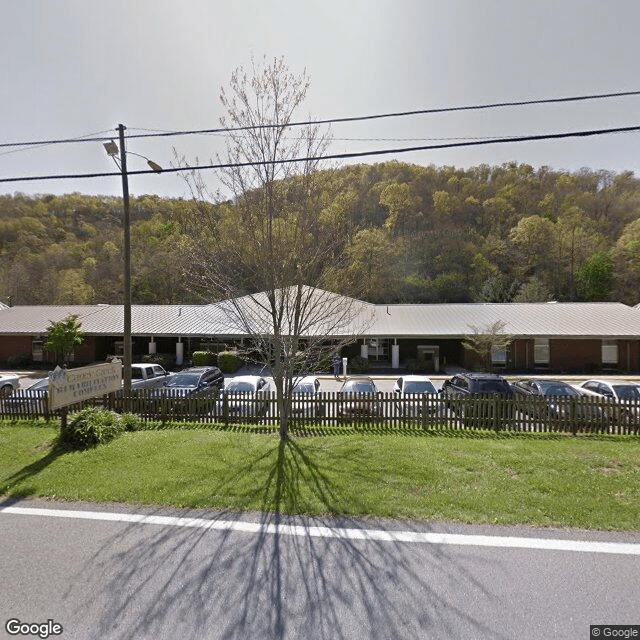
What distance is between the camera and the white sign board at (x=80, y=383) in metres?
8.43

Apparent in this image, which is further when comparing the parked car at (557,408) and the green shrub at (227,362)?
the green shrub at (227,362)

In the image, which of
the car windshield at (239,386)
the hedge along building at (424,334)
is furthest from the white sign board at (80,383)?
the hedge along building at (424,334)

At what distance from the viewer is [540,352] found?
78.3ft

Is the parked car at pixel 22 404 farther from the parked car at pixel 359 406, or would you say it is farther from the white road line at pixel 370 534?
the parked car at pixel 359 406

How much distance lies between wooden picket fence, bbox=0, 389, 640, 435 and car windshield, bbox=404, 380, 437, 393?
1.53 meters

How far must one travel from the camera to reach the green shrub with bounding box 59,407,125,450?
842 cm

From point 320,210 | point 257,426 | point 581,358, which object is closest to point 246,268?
point 320,210

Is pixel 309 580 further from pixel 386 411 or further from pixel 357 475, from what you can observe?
pixel 386 411

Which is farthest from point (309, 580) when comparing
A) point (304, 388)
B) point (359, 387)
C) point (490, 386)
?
point (490, 386)

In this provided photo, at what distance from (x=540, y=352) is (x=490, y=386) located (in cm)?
1429

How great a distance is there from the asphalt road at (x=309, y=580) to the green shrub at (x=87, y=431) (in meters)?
3.04

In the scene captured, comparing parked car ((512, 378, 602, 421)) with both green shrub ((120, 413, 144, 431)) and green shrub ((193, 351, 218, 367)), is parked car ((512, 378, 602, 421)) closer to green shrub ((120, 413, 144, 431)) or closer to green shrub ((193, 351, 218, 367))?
green shrub ((120, 413, 144, 431))

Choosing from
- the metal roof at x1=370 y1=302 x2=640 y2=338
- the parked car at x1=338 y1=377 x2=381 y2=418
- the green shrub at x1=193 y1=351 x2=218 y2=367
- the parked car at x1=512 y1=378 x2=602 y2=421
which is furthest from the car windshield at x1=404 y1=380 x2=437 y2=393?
the green shrub at x1=193 y1=351 x2=218 y2=367

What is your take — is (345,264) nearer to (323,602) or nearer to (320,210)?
(320,210)
